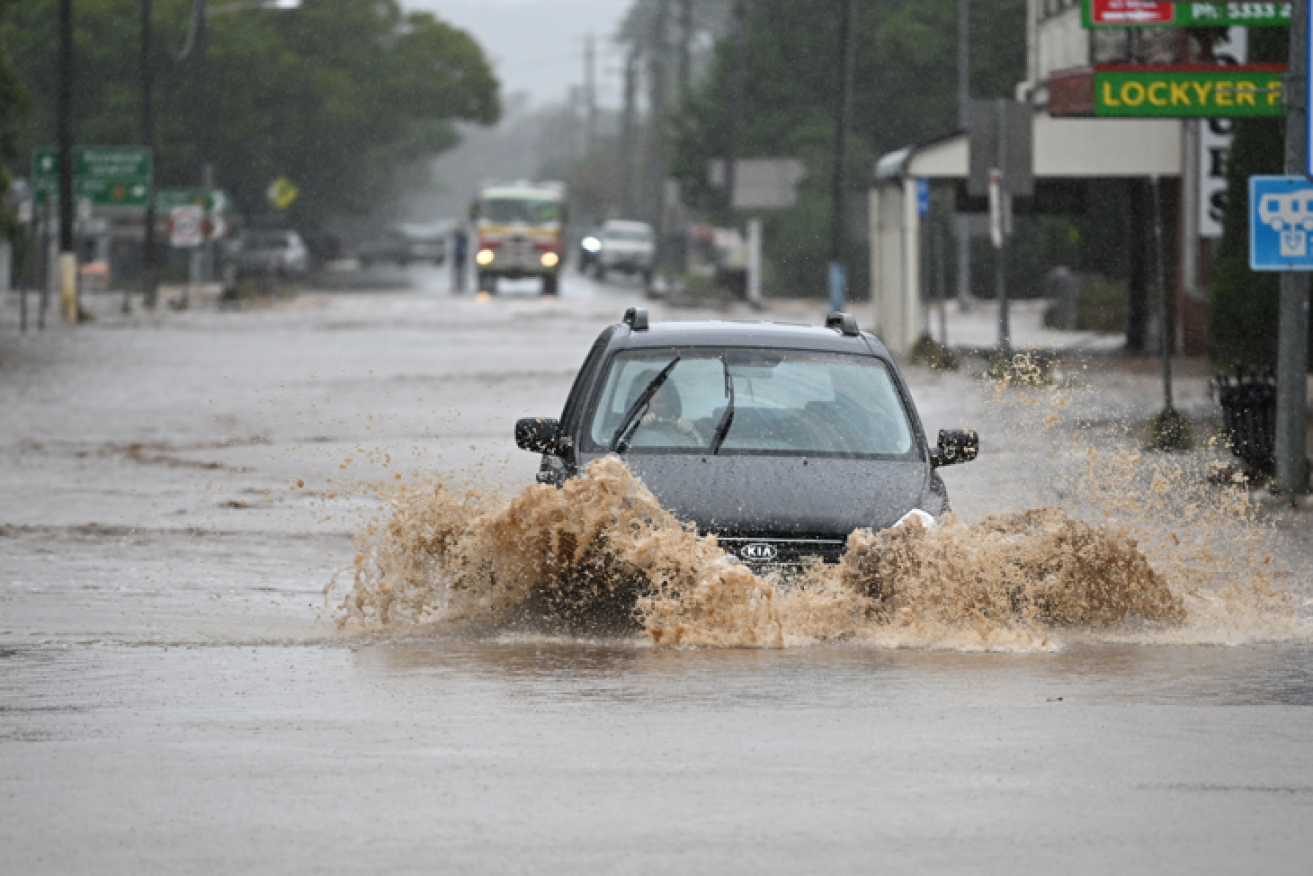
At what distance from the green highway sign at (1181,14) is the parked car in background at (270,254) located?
4674 centimetres

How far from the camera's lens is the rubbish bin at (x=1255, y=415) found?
1809 cm

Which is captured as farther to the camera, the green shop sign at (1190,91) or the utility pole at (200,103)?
the utility pole at (200,103)

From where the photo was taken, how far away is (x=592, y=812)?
21.6ft

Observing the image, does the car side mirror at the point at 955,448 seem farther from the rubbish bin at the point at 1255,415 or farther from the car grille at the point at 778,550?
the rubbish bin at the point at 1255,415

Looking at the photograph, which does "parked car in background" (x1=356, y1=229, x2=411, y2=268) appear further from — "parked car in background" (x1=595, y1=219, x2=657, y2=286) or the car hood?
the car hood

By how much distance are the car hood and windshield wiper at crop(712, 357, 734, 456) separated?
16 cm

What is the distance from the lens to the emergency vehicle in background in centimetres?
6425

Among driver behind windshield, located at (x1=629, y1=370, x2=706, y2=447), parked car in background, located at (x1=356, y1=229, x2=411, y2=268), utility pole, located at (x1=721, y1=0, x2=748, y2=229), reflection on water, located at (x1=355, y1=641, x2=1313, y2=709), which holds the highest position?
utility pole, located at (x1=721, y1=0, x2=748, y2=229)

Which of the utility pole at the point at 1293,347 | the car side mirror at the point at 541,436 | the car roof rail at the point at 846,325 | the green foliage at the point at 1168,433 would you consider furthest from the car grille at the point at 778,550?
the green foliage at the point at 1168,433

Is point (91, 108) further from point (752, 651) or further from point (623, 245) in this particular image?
point (752, 651)

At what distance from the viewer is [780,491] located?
9984mm

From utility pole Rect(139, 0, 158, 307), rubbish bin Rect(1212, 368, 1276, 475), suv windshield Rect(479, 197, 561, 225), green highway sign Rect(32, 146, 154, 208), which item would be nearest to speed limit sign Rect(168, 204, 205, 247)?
utility pole Rect(139, 0, 158, 307)

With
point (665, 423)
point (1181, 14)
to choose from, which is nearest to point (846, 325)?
point (665, 423)

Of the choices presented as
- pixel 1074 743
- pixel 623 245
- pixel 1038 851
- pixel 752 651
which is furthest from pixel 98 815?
pixel 623 245
